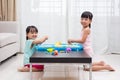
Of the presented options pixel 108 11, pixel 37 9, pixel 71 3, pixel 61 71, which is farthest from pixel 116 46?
pixel 61 71

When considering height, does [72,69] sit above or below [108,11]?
below

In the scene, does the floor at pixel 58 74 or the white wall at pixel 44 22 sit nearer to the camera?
the floor at pixel 58 74

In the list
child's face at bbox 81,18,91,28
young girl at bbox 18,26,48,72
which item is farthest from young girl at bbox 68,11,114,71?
young girl at bbox 18,26,48,72

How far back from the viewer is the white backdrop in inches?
179

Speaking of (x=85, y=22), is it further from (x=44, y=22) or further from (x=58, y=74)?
(x=44, y=22)

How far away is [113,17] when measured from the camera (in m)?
4.54

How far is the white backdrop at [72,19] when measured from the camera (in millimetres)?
4547

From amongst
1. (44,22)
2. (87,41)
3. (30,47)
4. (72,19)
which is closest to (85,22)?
(87,41)

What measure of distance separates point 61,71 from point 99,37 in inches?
72.8

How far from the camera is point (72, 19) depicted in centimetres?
461

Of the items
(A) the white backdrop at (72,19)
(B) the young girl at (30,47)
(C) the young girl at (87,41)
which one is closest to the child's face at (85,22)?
(C) the young girl at (87,41)

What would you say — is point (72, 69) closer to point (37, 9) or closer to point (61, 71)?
point (61, 71)

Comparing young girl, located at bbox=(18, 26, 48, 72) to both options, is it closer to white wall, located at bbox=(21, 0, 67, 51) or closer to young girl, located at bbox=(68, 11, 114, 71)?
young girl, located at bbox=(68, 11, 114, 71)

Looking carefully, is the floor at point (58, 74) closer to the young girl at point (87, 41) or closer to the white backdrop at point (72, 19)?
the young girl at point (87, 41)
